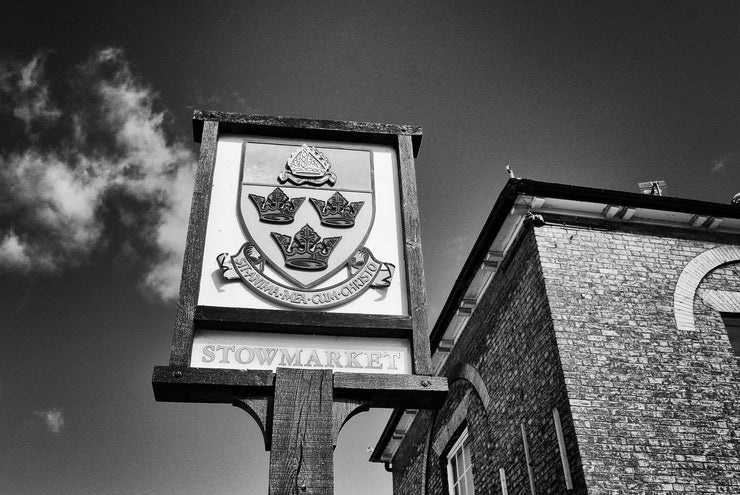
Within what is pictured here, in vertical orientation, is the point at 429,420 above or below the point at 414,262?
above

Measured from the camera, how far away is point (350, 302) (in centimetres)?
423

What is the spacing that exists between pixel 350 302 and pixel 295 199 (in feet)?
2.79

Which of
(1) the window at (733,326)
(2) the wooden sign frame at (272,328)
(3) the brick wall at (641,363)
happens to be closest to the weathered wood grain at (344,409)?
(2) the wooden sign frame at (272,328)

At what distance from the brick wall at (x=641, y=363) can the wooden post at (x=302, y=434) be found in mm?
4166

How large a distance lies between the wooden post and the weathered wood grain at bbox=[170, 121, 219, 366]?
610 millimetres

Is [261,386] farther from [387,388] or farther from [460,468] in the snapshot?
[460,468]

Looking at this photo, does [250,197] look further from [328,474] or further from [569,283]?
[569,283]

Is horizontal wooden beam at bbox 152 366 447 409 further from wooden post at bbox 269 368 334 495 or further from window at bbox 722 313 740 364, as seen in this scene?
window at bbox 722 313 740 364

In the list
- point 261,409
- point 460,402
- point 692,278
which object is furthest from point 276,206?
point 460,402

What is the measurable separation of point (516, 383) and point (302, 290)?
543 centimetres

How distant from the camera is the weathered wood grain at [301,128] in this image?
4871mm

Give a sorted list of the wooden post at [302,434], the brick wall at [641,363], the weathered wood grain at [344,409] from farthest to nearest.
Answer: the brick wall at [641,363] → the weathered wood grain at [344,409] → the wooden post at [302,434]

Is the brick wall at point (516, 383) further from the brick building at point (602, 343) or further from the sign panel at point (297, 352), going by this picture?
the sign panel at point (297, 352)

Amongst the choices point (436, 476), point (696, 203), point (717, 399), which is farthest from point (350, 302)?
point (436, 476)
